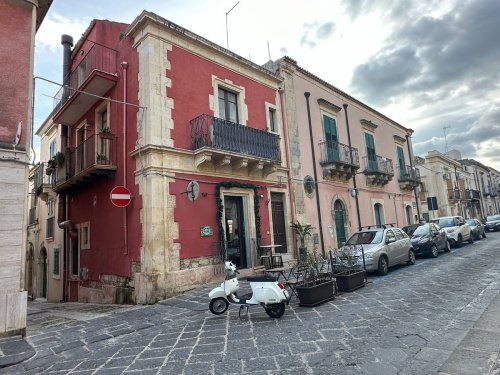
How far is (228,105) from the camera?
11.7 meters

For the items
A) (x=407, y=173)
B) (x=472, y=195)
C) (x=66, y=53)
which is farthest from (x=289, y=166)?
(x=472, y=195)

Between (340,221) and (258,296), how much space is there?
432 inches

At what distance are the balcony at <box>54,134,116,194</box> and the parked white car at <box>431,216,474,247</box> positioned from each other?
49.3ft

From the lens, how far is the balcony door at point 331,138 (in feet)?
51.7

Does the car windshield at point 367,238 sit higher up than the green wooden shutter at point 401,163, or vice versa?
the green wooden shutter at point 401,163

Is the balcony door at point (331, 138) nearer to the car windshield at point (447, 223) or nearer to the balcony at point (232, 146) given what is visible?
the balcony at point (232, 146)

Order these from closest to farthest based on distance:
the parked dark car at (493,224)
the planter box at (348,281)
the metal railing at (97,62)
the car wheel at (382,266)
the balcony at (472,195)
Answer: the planter box at (348,281) → the car wheel at (382,266) → the metal railing at (97,62) → the parked dark car at (493,224) → the balcony at (472,195)

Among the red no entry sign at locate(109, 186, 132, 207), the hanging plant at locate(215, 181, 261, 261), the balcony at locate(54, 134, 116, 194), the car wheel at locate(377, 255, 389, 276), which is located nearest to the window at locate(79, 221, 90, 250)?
the balcony at locate(54, 134, 116, 194)

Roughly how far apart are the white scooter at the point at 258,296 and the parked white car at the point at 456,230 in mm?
13380

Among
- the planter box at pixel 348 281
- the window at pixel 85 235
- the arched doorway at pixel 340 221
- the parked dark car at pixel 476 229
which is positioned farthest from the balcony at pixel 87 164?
the parked dark car at pixel 476 229

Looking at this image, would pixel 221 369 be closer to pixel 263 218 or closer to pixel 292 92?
pixel 263 218

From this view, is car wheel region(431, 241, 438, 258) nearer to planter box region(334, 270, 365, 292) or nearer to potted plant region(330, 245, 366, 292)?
potted plant region(330, 245, 366, 292)

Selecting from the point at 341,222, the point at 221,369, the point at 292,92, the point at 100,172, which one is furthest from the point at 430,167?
the point at 221,369

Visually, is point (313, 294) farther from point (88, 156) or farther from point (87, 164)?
point (88, 156)
